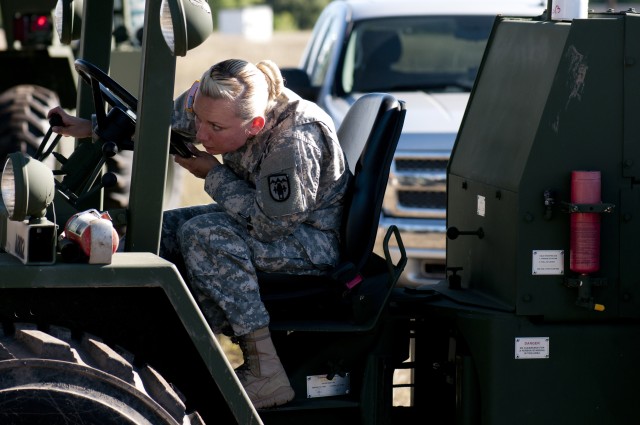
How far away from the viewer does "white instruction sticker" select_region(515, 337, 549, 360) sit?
3611 mm

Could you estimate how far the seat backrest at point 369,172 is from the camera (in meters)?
3.81

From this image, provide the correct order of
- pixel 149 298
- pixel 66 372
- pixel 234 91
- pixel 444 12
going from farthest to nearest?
1. pixel 444 12
2. pixel 234 91
3. pixel 149 298
4. pixel 66 372

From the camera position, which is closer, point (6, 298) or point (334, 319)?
point (6, 298)

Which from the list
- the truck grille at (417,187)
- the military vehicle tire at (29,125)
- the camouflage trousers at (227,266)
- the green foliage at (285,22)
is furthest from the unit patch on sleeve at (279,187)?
the green foliage at (285,22)

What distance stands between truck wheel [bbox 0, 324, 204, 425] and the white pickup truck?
484 cm

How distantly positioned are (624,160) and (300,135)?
979 mm

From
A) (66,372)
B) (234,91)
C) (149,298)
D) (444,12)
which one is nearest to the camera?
(66,372)

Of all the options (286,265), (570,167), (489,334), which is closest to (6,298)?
(286,265)

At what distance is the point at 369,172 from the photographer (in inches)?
152

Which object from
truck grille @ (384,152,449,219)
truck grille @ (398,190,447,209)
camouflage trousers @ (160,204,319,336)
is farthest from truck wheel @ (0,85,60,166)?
camouflage trousers @ (160,204,319,336)

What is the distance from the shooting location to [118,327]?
3.28 m

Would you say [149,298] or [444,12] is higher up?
[444,12]

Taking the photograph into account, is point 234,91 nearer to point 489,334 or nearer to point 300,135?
point 300,135

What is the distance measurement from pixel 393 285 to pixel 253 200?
19.8 inches
